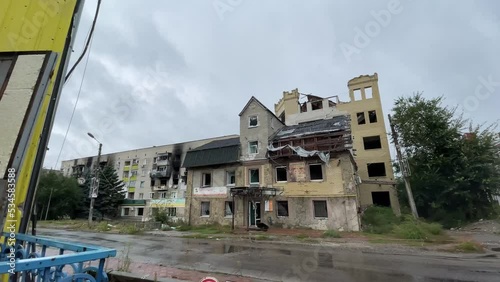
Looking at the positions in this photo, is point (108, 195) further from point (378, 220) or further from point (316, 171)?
point (378, 220)

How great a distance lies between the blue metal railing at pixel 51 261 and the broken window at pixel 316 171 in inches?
766

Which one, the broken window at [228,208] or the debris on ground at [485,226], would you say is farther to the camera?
the broken window at [228,208]

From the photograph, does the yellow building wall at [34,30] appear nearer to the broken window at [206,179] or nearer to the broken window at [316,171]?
the broken window at [316,171]

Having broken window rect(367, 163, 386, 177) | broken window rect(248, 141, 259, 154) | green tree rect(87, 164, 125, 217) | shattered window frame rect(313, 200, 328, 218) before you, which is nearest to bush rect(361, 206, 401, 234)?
shattered window frame rect(313, 200, 328, 218)

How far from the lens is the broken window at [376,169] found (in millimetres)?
30247

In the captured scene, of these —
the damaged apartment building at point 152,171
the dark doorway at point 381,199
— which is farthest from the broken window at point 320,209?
the damaged apartment building at point 152,171

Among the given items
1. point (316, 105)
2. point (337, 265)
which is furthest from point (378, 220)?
point (316, 105)

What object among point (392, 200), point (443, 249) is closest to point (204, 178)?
point (443, 249)

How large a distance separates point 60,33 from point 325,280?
7.58 metres

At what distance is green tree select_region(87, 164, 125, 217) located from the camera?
39.4 meters

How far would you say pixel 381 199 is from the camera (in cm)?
2919

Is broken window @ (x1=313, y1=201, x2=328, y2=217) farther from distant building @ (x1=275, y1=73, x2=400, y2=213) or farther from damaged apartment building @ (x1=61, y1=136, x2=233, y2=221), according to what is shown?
damaged apartment building @ (x1=61, y1=136, x2=233, y2=221)

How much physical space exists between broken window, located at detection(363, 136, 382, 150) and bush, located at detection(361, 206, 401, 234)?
10439 millimetres

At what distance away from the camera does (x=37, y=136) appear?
7.84 ft
